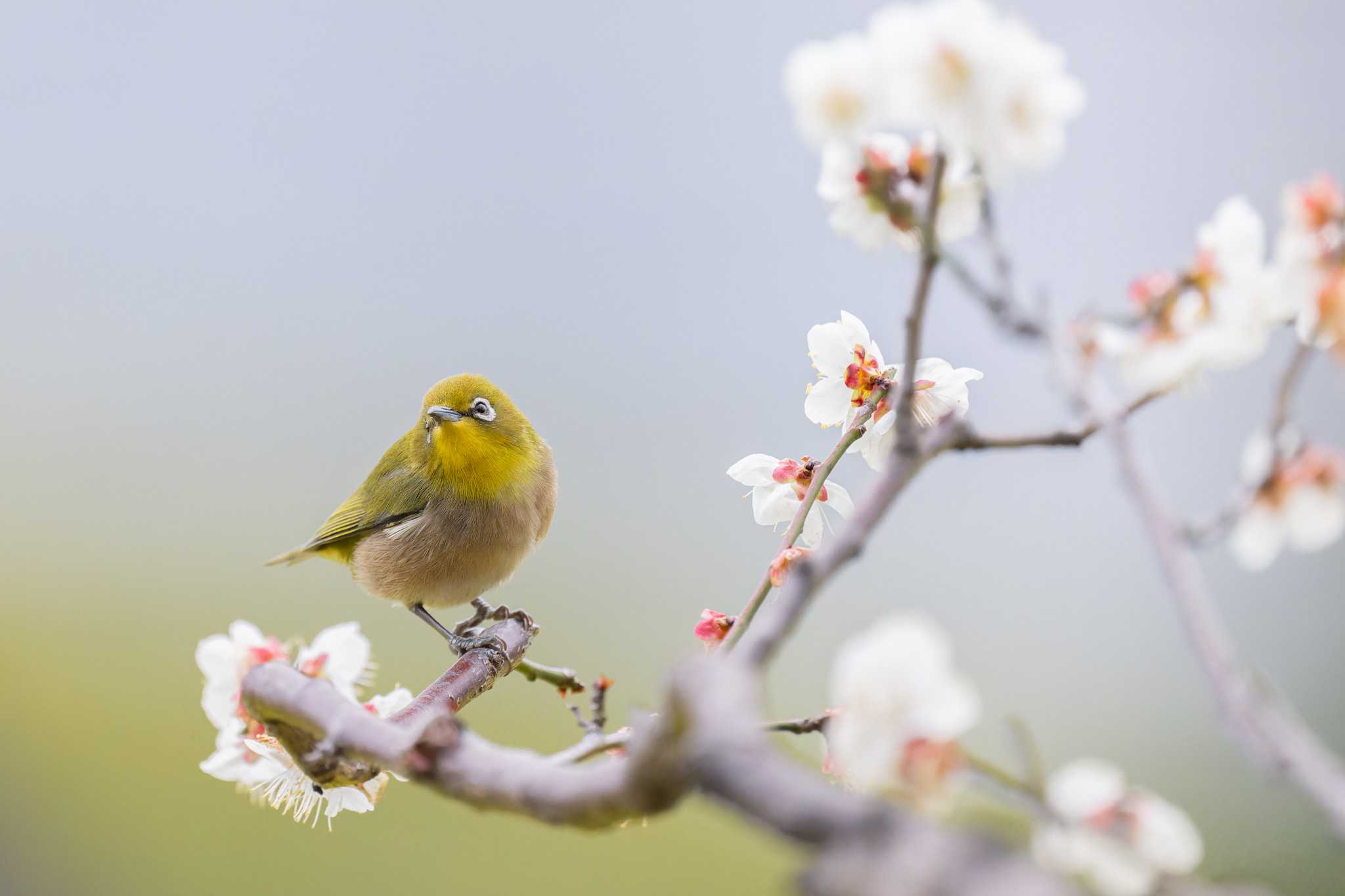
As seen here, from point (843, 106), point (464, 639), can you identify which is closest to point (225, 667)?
point (464, 639)

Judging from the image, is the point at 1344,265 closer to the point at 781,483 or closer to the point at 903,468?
the point at 903,468

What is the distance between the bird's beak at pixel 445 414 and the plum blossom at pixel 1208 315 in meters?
1.26

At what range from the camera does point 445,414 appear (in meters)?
1.62

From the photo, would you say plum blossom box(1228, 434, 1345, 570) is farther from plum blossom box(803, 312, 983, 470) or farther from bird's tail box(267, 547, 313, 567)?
bird's tail box(267, 547, 313, 567)

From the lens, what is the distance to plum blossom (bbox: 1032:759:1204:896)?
0.34 m

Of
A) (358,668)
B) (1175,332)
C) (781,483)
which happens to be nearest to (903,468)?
(1175,332)

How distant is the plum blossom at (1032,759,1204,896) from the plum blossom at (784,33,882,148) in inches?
9.8

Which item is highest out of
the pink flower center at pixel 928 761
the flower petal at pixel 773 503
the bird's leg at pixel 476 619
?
the bird's leg at pixel 476 619

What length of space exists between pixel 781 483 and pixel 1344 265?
49cm

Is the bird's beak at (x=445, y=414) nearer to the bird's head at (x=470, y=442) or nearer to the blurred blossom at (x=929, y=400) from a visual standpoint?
the bird's head at (x=470, y=442)

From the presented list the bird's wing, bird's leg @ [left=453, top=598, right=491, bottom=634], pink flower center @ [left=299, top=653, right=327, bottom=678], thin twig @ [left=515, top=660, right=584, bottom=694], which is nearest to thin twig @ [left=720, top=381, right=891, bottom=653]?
thin twig @ [left=515, top=660, right=584, bottom=694]

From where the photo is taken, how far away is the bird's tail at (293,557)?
178 cm

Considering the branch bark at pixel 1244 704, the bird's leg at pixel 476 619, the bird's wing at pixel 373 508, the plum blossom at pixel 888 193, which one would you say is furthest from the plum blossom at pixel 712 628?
the bird's wing at pixel 373 508

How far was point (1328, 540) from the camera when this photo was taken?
0.40m
